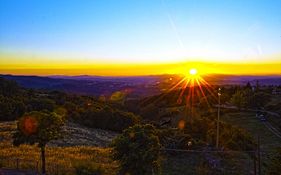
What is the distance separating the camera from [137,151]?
739 inches

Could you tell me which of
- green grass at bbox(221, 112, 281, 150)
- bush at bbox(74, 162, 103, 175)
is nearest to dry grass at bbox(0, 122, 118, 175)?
bush at bbox(74, 162, 103, 175)

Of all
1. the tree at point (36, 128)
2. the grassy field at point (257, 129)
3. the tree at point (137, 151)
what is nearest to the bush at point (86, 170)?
the tree at point (137, 151)

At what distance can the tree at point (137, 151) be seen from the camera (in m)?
18.8

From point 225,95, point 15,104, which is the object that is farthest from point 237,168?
point 225,95

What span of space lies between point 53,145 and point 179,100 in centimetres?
7101

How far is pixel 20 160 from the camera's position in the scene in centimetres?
2456

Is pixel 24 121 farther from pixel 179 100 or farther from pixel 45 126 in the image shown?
pixel 179 100

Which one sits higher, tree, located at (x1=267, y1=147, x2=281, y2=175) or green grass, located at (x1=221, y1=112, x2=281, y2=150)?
tree, located at (x1=267, y1=147, x2=281, y2=175)

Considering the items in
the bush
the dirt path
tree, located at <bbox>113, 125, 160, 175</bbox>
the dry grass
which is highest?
tree, located at <bbox>113, 125, 160, 175</bbox>

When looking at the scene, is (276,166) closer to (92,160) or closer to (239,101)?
(92,160)

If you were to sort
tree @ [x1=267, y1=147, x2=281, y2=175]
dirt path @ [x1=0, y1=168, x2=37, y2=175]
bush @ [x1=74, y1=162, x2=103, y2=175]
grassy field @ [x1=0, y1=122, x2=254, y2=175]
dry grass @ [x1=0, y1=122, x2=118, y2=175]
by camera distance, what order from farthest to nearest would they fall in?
grassy field @ [x1=0, y1=122, x2=254, y2=175] → dry grass @ [x1=0, y1=122, x2=118, y2=175] → tree @ [x1=267, y1=147, x2=281, y2=175] → dirt path @ [x1=0, y1=168, x2=37, y2=175] → bush @ [x1=74, y1=162, x2=103, y2=175]

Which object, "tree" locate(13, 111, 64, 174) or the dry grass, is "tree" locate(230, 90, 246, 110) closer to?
the dry grass

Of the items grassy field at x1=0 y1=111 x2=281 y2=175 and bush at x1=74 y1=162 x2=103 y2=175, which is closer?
bush at x1=74 y1=162 x2=103 y2=175

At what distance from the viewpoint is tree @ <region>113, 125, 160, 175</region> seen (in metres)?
18.8
